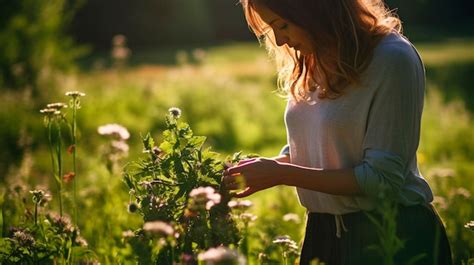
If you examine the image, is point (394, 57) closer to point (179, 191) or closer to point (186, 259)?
point (179, 191)

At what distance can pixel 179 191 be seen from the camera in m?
2.54

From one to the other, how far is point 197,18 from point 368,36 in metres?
37.5

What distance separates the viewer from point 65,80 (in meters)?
11.9

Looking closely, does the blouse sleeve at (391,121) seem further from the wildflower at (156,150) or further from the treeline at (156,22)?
the treeline at (156,22)

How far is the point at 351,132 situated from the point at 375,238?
397mm

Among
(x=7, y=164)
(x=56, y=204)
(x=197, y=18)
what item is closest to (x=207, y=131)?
(x=7, y=164)

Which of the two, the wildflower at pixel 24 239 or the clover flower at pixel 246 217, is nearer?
the wildflower at pixel 24 239

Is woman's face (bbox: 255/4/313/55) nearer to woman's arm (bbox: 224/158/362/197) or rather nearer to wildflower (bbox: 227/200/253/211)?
woman's arm (bbox: 224/158/362/197)

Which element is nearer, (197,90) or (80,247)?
(80,247)

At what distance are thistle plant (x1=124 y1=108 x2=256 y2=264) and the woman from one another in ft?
0.36

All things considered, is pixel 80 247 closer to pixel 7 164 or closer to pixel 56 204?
pixel 56 204

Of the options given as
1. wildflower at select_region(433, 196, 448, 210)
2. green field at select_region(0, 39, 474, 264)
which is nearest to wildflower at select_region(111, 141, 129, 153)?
green field at select_region(0, 39, 474, 264)

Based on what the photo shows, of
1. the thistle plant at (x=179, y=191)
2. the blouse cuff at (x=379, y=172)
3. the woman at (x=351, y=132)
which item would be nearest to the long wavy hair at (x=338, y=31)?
the woman at (x=351, y=132)

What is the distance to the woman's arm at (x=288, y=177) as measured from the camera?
246 cm
